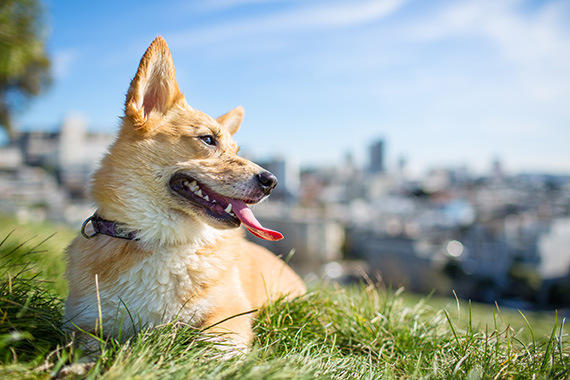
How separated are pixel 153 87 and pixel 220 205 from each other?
0.78 meters

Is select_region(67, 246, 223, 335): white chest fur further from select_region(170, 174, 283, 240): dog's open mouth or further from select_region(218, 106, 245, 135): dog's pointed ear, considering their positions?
select_region(218, 106, 245, 135): dog's pointed ear

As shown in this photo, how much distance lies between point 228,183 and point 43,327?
40.4 inches

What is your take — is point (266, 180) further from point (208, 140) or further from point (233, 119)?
point (233, 119)

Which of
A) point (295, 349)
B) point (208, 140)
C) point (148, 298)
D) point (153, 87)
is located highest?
point (153, 87)

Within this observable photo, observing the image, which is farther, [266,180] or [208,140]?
[208,140]

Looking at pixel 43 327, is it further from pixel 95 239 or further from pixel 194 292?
pixel 194 292

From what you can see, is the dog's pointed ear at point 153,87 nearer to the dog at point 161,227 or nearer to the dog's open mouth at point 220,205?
the dog at point 161,227

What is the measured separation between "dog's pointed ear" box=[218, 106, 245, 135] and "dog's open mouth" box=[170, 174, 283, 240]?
0.72 meters

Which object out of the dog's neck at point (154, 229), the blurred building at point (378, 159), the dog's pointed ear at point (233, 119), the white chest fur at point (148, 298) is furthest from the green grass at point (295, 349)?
the blurred building at point (378, 159)

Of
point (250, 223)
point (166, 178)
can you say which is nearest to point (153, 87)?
point (166, 178)

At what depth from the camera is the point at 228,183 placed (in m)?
1.73

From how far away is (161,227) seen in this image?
66.9 inches

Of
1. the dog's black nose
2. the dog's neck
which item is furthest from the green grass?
the dog's black nose

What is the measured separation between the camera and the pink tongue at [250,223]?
170 centimetres
